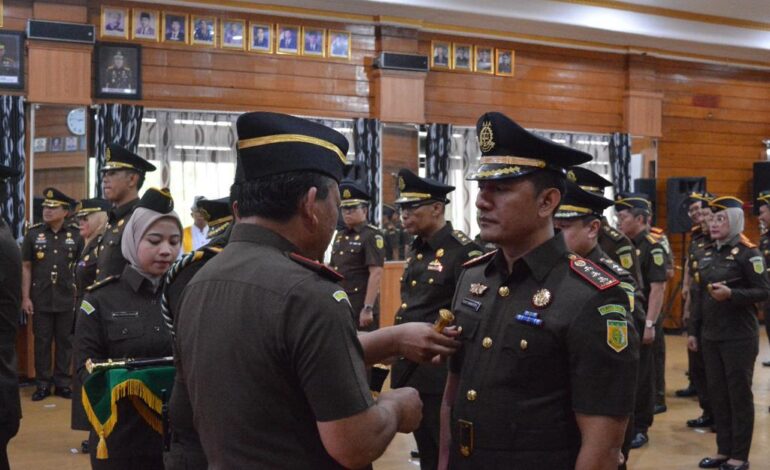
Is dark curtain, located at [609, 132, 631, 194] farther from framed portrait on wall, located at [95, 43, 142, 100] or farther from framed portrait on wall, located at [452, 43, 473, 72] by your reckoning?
framed portrait on wall, located at [95, 43, 142, 100]

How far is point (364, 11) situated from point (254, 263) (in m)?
8.05

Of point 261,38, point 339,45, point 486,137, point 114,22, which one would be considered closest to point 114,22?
point 114,22

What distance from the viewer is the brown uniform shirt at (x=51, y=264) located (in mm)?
7211

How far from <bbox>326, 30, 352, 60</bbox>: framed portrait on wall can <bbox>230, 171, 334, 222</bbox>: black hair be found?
791cm

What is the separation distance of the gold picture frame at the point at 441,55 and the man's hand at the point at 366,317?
170 inches

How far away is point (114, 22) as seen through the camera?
26.9 ft

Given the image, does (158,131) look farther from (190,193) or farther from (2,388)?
(2,388)

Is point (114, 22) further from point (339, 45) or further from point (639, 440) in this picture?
point (639, 440)

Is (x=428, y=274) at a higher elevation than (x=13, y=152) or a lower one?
lower

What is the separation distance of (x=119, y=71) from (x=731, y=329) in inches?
240

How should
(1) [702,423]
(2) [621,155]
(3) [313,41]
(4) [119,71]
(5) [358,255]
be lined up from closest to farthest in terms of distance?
(1) [702,423], (5) [358,255], (4) [119,71], (3) [313,41], (2) [621,155]

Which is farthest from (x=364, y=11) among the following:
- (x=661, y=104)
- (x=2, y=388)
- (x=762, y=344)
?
(x=2, y=388)

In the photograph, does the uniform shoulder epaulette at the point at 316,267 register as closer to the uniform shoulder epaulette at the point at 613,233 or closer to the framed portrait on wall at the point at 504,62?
the uniform shoulder epaulette at the point at 613,233

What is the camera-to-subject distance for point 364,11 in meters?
9.23
